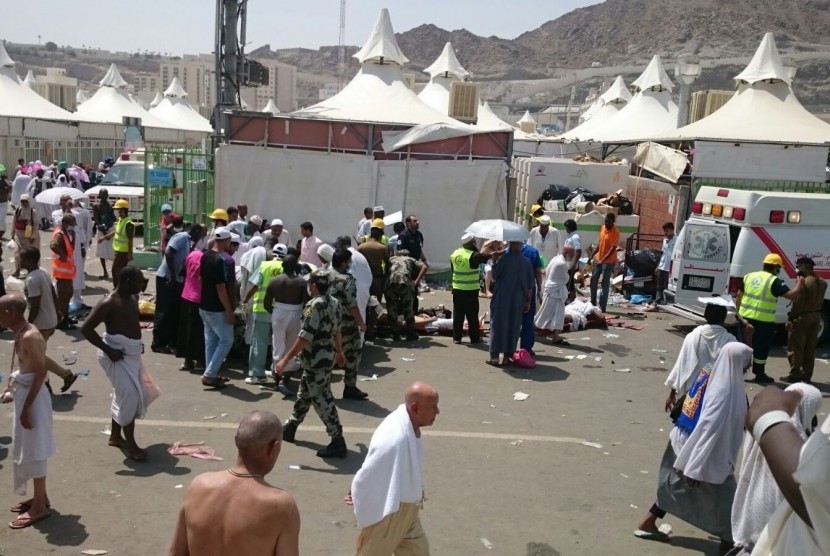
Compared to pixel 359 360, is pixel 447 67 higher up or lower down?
higher up

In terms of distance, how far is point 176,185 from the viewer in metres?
16.6

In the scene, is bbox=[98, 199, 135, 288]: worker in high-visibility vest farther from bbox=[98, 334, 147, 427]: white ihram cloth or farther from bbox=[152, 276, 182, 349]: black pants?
bbox=[98, 334, 147, 427]: white ihram cloth

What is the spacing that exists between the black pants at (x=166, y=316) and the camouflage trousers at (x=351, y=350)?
103 inches

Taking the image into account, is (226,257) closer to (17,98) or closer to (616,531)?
(616,531)

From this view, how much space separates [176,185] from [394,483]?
541 inches

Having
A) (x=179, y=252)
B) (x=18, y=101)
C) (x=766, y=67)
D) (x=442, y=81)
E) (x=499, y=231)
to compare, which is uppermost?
(x=442, y=81)

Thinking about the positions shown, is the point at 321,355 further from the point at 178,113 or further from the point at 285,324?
the point at 178,113

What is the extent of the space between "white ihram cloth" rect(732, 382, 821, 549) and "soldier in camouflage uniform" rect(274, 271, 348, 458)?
349 centimetres

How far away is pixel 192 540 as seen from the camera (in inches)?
122

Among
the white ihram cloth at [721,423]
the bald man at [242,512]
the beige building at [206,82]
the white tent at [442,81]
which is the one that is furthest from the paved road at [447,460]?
the beige building at [206,82]

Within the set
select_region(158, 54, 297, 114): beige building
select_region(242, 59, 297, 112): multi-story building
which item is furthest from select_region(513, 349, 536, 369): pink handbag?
select_region(242, 59, 297, 112): multi-story building

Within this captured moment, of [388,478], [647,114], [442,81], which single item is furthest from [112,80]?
[388,478]

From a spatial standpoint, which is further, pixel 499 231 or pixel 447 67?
pixel 447 67

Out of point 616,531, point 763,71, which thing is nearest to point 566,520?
point 616,531
